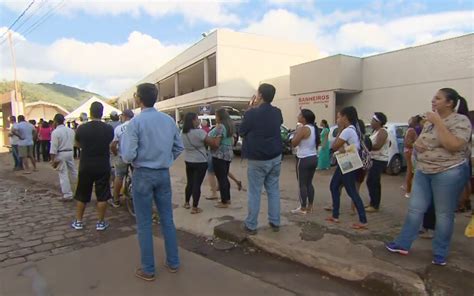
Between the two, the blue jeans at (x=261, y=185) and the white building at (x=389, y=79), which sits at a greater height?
the white building at (x=389, y=79)

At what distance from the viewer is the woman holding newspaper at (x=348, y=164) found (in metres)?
4.99

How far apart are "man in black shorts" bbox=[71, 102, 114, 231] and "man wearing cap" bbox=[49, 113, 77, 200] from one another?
2.02m

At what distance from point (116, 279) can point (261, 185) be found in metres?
2.03

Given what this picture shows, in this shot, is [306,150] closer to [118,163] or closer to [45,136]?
[118,163]

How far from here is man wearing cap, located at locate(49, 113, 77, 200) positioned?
23.3 feet

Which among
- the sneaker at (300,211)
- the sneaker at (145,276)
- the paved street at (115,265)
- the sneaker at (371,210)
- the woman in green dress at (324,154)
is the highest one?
the woman in green dress at (324,154)

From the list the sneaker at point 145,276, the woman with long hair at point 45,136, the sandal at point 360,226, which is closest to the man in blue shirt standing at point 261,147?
the sandal at point 360,226

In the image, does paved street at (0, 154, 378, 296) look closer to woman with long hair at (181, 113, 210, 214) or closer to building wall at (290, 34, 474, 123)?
woman with long hair at (181, 113, 210, 214)

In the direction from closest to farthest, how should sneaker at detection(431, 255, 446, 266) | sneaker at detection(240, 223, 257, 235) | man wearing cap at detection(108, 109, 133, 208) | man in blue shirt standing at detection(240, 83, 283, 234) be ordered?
sneaker at detection(431, 255, 446, 266) → man in blue shirt standing at detection(240, 83, 283, 234) → sneaker at detection(240, 223, 257, 235) → man wearing cap at detection(108, 109, 133, 208)

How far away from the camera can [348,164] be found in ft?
16.4

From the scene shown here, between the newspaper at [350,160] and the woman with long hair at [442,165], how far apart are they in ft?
3.96

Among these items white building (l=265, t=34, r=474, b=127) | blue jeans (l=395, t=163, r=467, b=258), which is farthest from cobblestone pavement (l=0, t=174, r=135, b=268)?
white building (l=265, t=34, r=474, b=127)

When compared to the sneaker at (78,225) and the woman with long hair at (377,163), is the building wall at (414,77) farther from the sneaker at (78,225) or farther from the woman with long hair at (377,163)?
the sneaker at (78,225)

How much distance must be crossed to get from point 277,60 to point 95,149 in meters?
Answer: 24.5
